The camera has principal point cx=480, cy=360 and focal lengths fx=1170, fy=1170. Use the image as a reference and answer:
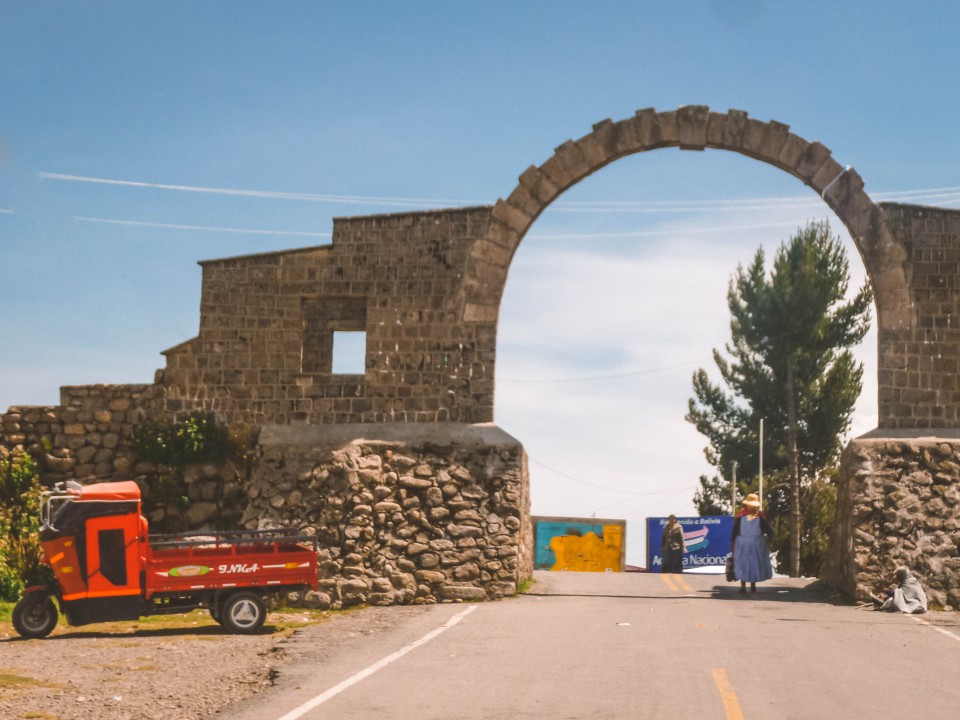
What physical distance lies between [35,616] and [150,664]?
3.63m

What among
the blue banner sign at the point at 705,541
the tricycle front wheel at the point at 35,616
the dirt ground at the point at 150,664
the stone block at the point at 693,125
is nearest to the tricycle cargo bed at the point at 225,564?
the dirt ground at the point at 150,664

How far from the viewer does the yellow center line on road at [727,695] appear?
30.7ft

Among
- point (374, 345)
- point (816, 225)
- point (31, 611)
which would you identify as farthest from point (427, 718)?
point (816, 225)

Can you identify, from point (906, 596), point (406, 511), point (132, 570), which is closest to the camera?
point (132, 570)

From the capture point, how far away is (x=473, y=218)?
2150 centimetres

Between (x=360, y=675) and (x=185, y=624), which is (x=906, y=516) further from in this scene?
(x=185, y=624)

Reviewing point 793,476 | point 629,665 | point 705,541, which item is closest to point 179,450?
point 629,665

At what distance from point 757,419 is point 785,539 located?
19.2 ft

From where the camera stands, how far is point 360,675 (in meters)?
11.5

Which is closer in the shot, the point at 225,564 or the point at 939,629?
the point at 225,564

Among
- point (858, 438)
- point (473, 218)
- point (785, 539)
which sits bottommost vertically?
point (785, 539)

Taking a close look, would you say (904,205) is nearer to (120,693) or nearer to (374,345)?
(374,345)

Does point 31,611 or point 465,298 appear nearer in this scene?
point 31,611

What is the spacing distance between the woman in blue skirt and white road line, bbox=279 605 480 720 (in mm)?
6830
